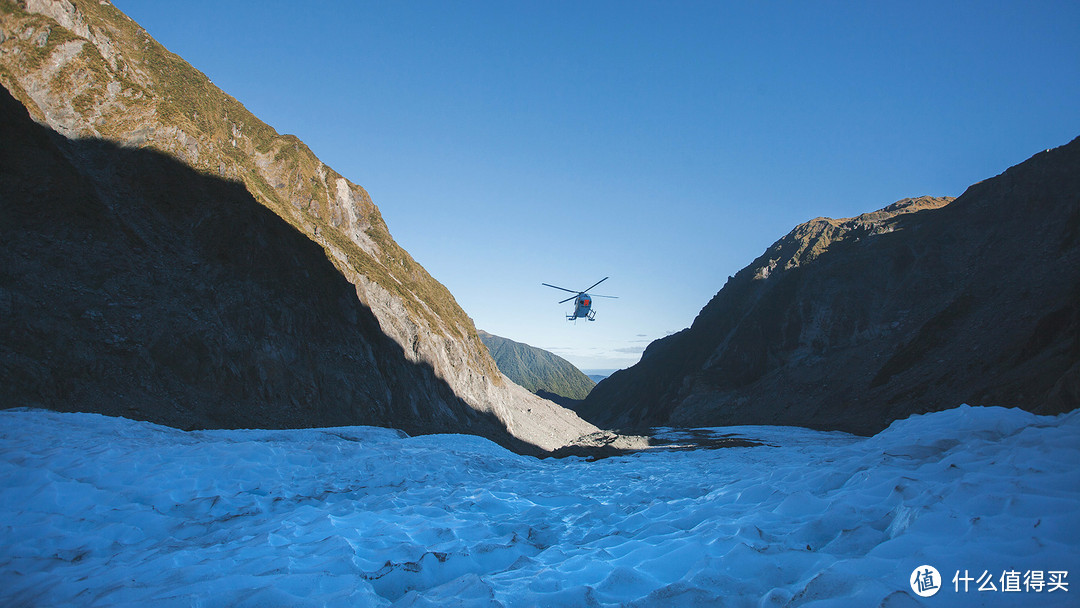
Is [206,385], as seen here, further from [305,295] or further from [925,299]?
[925,299]

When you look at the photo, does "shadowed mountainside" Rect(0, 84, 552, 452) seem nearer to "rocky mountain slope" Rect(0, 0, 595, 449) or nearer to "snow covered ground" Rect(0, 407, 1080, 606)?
"rocky mountain slope" Rect(0, 0, 595, 449)

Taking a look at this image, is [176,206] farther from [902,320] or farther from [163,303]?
[902,320]

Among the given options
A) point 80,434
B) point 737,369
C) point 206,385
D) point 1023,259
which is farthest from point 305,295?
point 1023,259

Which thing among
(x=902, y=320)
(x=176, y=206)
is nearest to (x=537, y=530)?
(x=176, y=206)

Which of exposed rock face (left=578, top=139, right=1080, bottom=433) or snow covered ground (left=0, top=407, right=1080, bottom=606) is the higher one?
exposed rock face (left=578, top=139, right=1080, bottom=433)

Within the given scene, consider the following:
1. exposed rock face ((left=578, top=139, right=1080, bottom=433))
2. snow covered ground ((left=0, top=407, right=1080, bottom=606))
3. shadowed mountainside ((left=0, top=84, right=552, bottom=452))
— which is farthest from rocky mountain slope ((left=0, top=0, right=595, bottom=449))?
exposed rock face ((left=578, top=139, right=1080, bottom=433))
